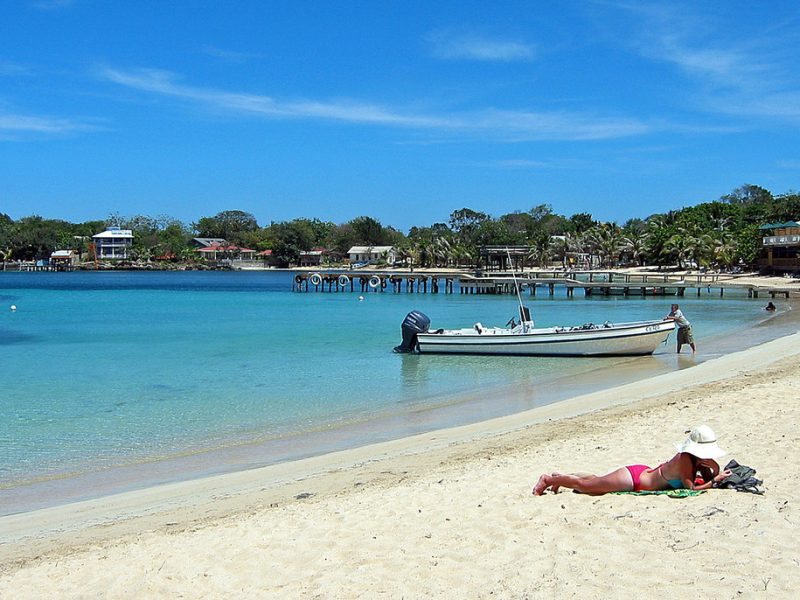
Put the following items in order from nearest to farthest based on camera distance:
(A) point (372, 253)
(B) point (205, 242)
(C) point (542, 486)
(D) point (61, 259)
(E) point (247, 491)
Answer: (C) point (542, 486)
(E) point (247, 491)
(A) point (372, 253)
(D) point (61, 259)
(B) point (205, 242)

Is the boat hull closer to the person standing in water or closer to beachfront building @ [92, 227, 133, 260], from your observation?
the person standing in water

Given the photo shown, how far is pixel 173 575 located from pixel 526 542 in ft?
9.57

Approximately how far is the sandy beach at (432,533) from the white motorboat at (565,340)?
1337cm

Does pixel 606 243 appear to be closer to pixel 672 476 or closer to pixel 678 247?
pixel 678 247

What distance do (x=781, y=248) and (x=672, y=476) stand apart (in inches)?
3067

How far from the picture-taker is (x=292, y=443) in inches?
539

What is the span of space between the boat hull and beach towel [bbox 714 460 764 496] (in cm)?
1697

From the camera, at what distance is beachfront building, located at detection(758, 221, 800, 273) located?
2923 inches

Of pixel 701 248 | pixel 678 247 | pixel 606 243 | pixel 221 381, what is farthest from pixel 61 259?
pixel 221 381

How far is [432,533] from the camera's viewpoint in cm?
707

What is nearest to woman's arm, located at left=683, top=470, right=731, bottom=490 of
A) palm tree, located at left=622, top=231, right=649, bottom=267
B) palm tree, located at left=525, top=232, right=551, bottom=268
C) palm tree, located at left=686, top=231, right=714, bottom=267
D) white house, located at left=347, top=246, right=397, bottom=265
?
palm tree, located at left=686, top=231, right=714, bottom=267

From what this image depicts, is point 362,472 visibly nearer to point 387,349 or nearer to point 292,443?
point 292,443

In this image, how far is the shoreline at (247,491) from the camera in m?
8.11

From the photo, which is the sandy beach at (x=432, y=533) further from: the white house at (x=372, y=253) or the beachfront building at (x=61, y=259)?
the beachfront building at (x=61, y=259)
